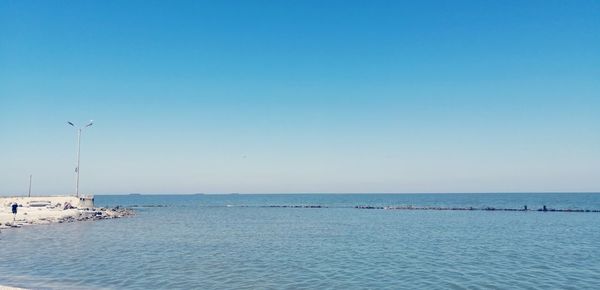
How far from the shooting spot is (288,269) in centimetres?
2656

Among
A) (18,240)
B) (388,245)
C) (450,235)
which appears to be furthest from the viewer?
(450,235)

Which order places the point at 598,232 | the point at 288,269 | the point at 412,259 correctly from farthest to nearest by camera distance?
the point at 598,232 < the point at 412,259 < the point at 288,269

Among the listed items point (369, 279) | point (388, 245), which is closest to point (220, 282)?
point (369, 279)

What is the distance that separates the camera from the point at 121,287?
22078 mm

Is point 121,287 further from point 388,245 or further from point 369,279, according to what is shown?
point 388,245

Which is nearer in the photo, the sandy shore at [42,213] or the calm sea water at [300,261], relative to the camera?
the calm sea water at [300,261]

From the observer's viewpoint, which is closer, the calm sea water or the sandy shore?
the calm sea water

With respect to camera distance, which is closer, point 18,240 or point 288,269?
point 288,269

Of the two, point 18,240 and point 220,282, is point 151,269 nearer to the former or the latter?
point 220,282

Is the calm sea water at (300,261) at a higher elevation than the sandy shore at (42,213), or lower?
lower

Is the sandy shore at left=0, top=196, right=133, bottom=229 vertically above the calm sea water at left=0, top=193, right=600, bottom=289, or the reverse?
the sandy shore at left=0, top=196, right=133, bottom=229

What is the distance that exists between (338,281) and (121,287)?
11.0m

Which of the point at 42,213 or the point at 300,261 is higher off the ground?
the point at 42,213

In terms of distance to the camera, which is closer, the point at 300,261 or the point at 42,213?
the point at 300,261
